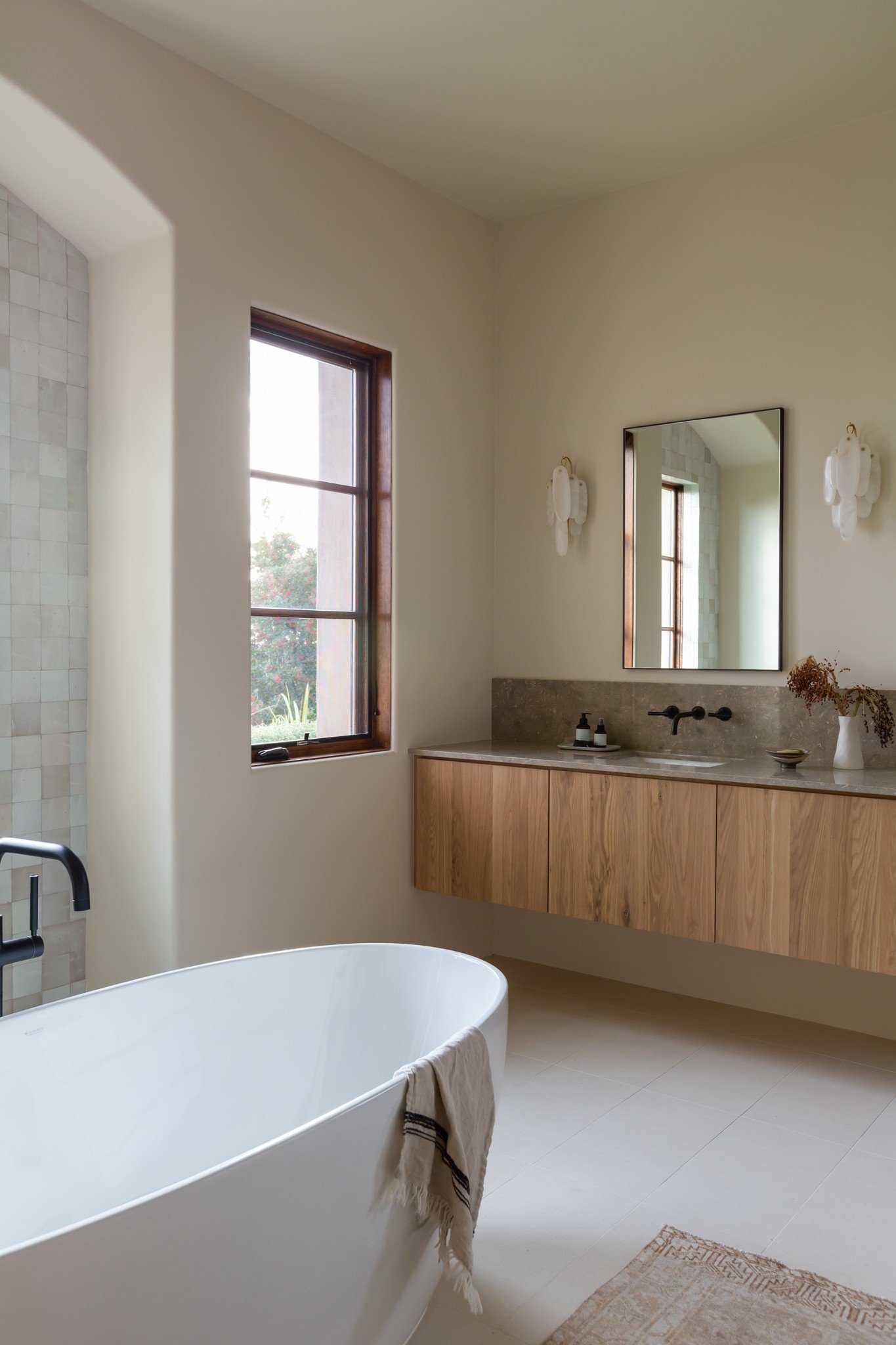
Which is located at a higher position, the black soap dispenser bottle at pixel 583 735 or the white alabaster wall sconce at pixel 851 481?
the white alabaster wall sconce at pixel 851 481

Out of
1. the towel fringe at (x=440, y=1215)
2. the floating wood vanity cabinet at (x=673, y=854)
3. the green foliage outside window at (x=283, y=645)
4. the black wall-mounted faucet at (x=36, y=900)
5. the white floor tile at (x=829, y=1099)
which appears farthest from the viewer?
the green foliage outside window at (x=283, y=645)

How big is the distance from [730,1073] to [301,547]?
2.24m

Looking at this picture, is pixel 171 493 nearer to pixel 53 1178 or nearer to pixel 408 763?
pixel 408 763

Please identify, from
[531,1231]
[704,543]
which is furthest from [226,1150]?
[704,543]

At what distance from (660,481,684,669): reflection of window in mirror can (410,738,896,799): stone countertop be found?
394mm

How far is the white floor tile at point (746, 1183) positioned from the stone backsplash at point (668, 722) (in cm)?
128

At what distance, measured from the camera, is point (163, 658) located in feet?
10.1

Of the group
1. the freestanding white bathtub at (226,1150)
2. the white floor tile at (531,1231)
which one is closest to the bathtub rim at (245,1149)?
the freestanding white bathtub at (226,1150)

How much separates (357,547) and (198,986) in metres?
1.99

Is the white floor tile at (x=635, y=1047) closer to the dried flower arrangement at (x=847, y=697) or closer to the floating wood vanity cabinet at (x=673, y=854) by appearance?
the floating wood vanity cabinet at (x=673, y=854)

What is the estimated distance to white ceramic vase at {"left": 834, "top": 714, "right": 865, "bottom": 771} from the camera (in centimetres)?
334

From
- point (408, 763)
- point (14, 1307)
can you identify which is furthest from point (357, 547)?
point (14, 1307)

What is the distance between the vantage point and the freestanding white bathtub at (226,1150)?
1328 mm

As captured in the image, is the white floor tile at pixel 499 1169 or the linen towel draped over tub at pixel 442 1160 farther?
the white floor tile at pixel 499 1169
